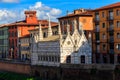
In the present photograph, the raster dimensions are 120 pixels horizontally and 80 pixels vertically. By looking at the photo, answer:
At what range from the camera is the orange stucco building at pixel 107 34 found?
7862 cm

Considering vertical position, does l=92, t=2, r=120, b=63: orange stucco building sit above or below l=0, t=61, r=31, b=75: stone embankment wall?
above

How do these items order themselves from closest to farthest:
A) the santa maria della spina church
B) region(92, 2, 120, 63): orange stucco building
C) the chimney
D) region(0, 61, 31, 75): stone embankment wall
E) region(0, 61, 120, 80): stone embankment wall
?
1. region(0, 61, 120, 80): stone embankment wall
2. the santa maria della spina church
3. region(92, 2, 120, 63): orange stucco building
4. region(0, 61, 31, 75): stone embankment wall
5. the chimney

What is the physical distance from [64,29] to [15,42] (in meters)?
28.1

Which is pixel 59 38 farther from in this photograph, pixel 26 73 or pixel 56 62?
pixel 26 73

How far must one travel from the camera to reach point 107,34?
265 feet

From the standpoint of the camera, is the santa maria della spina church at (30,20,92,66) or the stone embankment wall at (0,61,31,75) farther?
the stone embankment wall at (0,61,31,75)

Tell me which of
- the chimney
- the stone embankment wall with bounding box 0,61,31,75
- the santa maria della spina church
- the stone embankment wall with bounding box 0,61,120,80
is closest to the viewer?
the stone embankment wall with bounding box 0,61,120,80

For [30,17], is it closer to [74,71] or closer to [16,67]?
[16,67]

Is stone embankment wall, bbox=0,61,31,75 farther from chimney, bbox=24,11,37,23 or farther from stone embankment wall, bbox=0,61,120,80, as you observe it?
chimney, bbox=24,11,37,23

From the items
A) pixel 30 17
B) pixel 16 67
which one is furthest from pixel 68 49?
pixel 30 17

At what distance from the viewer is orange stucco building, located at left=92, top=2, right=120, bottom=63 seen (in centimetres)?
7862

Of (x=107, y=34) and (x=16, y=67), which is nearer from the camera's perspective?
(x=107, y=34)

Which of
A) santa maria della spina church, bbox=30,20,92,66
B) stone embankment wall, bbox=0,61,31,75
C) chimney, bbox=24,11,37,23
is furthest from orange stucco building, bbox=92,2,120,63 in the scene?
chimney, bbox=24,11,37,23

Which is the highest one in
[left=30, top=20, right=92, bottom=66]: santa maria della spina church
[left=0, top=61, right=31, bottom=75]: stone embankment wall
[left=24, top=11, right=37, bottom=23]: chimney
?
[left=24, top=11, right=37, bottom=23]: chimney
